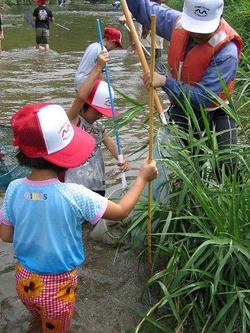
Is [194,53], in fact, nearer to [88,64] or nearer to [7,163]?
[88,64]

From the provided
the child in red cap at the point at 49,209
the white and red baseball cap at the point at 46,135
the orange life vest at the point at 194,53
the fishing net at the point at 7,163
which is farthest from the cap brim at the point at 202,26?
the fishing net at the point at 7,163

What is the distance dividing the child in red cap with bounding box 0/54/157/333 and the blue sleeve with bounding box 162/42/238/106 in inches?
44.0

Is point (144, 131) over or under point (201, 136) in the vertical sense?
under

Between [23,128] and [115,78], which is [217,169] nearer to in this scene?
[23,128]

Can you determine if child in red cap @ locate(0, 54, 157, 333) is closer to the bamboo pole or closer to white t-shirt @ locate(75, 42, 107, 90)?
the bamboo pole

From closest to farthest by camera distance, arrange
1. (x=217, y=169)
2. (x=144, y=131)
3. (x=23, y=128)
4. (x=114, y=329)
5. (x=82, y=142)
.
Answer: (x=23, y=128) → (x=82, y=142) → (x=114, y=329) → (x=217, y=169) → (x=144, y=131)

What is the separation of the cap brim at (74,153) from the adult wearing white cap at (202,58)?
0.92m

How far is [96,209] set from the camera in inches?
87.0

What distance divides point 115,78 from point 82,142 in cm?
794

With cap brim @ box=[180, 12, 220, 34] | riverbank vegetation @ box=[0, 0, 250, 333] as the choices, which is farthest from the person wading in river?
cap brim @ box=[180, 12, 220, 34]

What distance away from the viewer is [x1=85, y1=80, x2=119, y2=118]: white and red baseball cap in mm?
3459

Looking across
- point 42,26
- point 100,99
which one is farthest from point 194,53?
point 42,26

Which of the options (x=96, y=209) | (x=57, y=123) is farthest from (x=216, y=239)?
(x=57, y=123)

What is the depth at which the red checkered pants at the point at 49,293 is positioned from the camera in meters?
2.30
